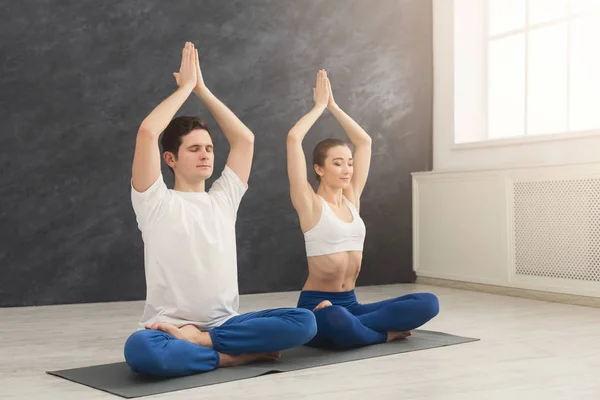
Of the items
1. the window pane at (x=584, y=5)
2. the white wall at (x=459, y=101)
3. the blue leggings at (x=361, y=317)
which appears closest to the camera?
the blue leggings at (x=361, y=317)

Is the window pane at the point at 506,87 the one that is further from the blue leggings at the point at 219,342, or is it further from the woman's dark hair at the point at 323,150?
the blue leggings at the point at 219,342

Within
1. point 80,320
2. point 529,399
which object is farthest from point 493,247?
point 529,399

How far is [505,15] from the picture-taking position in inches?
180

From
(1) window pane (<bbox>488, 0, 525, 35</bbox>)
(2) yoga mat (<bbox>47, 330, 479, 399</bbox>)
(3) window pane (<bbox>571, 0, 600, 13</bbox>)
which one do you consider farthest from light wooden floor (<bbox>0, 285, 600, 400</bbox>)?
(1) window pane (<bbox>488, 0, 525, 35</bbox>)

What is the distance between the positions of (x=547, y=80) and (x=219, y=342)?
276 centimetres

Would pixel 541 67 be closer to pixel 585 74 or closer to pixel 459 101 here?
pixel 585 74

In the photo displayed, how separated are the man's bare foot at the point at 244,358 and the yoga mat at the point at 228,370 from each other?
24 millimetres

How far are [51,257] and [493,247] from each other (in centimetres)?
238

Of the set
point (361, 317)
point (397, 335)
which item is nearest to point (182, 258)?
point (361, 317)

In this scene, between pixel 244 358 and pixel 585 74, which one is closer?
pixel 244 358

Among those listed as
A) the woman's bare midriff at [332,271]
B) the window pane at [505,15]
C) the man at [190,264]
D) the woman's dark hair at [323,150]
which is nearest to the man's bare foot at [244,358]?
the man at [190,264]

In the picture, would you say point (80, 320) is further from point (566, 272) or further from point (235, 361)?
point (566, 272)

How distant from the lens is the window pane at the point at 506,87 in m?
4.43

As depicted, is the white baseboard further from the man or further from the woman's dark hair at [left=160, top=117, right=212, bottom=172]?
the woman's dark hair at [left=160, top=117, right=212, bottom=172]
